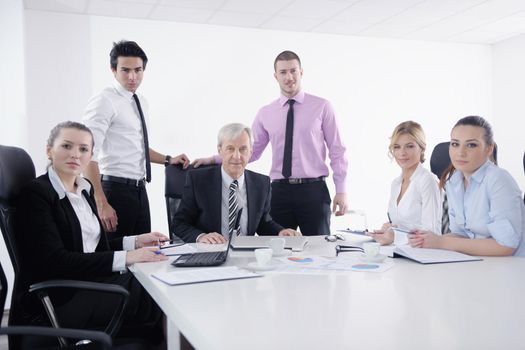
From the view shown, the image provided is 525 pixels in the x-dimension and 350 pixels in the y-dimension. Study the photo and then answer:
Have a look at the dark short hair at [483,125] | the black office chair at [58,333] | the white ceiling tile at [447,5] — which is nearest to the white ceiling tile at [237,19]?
the white ceiling tile at [447,5]

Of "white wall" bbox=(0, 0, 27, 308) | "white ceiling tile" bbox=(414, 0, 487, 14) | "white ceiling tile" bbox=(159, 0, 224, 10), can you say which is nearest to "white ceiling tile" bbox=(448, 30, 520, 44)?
"white ceiling tile" bbox=(414, 0, 487, 14)

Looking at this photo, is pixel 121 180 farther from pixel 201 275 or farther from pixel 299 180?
pixel 201 275

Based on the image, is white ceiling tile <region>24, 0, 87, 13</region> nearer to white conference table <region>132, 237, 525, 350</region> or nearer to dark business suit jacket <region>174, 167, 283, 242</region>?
dark business suit jacket <region>174, 167, 283, 242</region>

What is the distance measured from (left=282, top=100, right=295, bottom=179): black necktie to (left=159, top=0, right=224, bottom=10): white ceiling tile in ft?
6.09

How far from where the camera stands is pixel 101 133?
3082 millimetres

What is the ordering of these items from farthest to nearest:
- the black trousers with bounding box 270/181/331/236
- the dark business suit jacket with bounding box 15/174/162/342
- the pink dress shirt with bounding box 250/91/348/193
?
the pink dress shirt with bounding box 250/91/348/193 → the black trousers with bounding box 270/181/331/236 → the dark business suit jacket with bounding box 15/174/162/342

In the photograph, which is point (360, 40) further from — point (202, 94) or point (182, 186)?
point (182, 186)

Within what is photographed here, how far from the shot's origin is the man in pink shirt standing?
3439 mm

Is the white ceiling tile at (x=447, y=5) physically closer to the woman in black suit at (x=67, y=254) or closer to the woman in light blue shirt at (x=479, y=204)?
the woman in light blue shirt at (x=479, y=204)

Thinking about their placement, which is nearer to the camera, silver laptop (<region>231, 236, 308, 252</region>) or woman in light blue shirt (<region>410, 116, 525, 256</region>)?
woman in light blue shirt (<region>410, 116, 525, 256</region>)

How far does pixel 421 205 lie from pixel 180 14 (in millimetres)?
3477

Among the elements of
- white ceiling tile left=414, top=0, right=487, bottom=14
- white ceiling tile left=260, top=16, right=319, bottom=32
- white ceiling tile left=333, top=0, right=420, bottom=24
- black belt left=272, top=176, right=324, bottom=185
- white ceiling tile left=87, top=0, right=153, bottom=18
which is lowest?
black belt left=272, top=176, right=324, bottom=185

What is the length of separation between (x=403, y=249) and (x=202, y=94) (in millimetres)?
4114

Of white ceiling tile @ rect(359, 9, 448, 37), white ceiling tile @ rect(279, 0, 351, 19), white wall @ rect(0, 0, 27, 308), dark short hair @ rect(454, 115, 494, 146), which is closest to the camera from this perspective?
dark short hair @ rect(454, 115, 494, 146)
